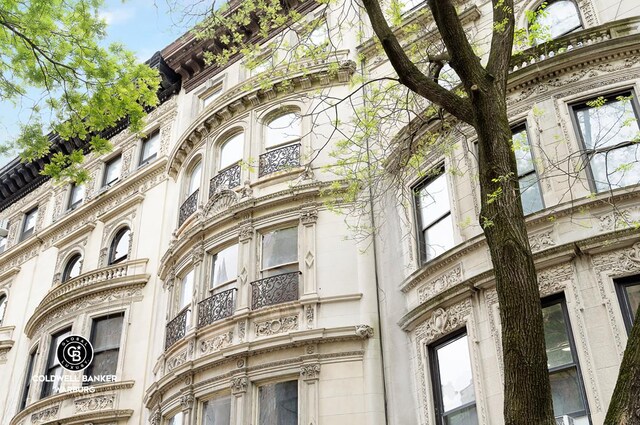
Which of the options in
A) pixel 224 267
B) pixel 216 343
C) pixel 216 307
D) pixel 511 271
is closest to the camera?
pixel 511 271

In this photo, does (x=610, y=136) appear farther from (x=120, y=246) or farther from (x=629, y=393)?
(x=120, y=246)

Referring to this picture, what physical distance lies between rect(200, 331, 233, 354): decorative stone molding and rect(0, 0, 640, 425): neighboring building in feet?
0.16

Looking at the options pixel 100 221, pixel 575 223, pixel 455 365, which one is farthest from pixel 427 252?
pixel 100 221

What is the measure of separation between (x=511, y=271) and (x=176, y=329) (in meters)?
11.2

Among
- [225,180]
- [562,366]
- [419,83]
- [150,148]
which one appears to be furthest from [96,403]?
[419,83]

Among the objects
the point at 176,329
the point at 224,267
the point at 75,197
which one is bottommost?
the point at 176,329

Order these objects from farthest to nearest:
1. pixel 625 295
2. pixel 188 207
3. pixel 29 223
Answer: pixel 29 223 → pixel 188 207 → pixel 625 295

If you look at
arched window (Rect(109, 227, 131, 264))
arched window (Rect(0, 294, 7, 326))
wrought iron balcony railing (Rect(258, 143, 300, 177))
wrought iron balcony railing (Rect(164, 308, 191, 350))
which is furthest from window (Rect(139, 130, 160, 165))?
arched window (Rect(0, 294, 7, 326))

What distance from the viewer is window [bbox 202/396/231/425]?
42.7ft

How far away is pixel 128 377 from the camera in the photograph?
16.7 meters

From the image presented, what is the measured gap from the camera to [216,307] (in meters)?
14.2

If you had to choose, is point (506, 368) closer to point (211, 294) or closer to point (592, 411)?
point (592, 411)

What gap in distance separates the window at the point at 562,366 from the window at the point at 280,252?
18.9 ft

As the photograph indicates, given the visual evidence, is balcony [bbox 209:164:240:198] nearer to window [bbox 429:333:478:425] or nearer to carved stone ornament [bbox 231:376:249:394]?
carved stone ornament [bbox 231:376:249:394]
